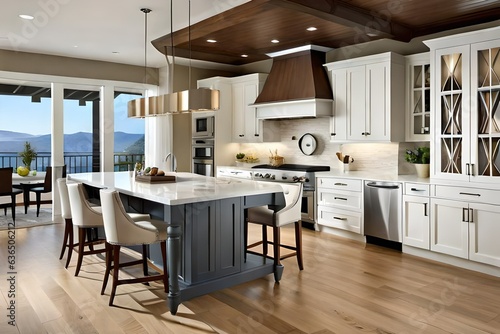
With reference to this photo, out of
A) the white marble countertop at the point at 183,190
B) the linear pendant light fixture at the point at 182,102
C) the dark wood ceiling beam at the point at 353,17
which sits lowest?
the white marble countertop at the point at 183,190

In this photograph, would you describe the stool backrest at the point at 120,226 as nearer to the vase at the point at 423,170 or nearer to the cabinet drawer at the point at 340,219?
the cabinet drawer at the point at 340,219

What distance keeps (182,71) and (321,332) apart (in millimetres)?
5961

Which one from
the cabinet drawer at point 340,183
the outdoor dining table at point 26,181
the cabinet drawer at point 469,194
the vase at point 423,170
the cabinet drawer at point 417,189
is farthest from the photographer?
the outdoor dining table at point 26,181

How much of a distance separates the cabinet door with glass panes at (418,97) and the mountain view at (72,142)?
4.80 metres

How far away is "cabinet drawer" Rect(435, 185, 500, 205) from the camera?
13.2 ft

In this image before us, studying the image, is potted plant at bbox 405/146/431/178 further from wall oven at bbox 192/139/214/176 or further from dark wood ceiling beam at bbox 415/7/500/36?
wall oven at bbox 192/139/214/176

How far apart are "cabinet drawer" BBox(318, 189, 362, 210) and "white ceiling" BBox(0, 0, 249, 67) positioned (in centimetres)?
272

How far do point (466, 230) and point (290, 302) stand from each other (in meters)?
2.10

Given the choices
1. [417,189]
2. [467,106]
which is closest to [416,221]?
[417,189]

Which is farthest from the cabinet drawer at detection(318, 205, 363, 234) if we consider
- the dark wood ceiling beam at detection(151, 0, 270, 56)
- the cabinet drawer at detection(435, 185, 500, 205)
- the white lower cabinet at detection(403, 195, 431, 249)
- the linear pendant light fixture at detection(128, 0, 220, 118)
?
the dark wood ceiling beam at detection(151, 0, 270, 56)

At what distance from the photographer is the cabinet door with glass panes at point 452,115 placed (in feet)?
14.0

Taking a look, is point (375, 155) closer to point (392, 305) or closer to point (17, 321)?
point (392, 305)

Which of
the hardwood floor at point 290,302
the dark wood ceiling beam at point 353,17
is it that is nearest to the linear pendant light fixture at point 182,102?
the dark wood ceiling beam at point 353,17

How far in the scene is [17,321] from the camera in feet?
9.86
